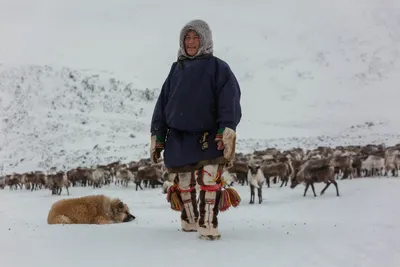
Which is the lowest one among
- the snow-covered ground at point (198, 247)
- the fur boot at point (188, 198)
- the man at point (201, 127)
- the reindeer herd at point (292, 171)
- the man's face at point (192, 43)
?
the reindeer herd at point (292, 171)

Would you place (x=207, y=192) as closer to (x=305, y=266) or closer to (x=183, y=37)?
(x=305, y=266)

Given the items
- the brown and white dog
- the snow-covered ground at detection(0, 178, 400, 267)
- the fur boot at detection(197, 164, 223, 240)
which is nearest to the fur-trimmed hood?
the fur boot at detection(197, 164, 223, 240)

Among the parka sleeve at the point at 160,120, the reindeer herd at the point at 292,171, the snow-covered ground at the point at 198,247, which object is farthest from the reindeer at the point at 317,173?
the parka sleeve at the point at 160,120

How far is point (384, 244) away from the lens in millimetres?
3633

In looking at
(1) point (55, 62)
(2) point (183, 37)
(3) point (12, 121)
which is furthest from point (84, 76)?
(2) point (183, 37)

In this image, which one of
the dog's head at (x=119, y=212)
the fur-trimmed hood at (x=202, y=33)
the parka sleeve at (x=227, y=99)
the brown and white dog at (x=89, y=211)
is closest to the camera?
the parka sleeve at (x=227, y=99)

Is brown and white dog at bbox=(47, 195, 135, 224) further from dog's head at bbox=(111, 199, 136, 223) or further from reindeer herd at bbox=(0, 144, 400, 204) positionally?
reindeer herd at bbox=(0, 144, 400, 204)

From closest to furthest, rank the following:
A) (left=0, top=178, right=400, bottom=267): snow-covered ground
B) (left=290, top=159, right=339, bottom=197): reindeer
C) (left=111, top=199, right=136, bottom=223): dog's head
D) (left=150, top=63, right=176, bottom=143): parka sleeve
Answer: (left=0, top=178, right=400, bottom=267): snow-covered ground
(left=150, top=63, right=176, bottom=143): parka sleeve
(left=111, top=199, right=136, bottom=223): dog's head
(left=290, top=159, right=339, bottom=197): reindeer

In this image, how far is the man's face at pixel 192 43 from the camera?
398 cm

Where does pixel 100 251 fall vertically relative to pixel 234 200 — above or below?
below

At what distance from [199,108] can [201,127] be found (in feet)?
0.56

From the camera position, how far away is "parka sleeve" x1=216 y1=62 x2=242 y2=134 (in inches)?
144

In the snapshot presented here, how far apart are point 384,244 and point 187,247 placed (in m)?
1.68

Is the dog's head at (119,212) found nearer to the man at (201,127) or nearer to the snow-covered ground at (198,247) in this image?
the snow-covered ground at (198,247)
